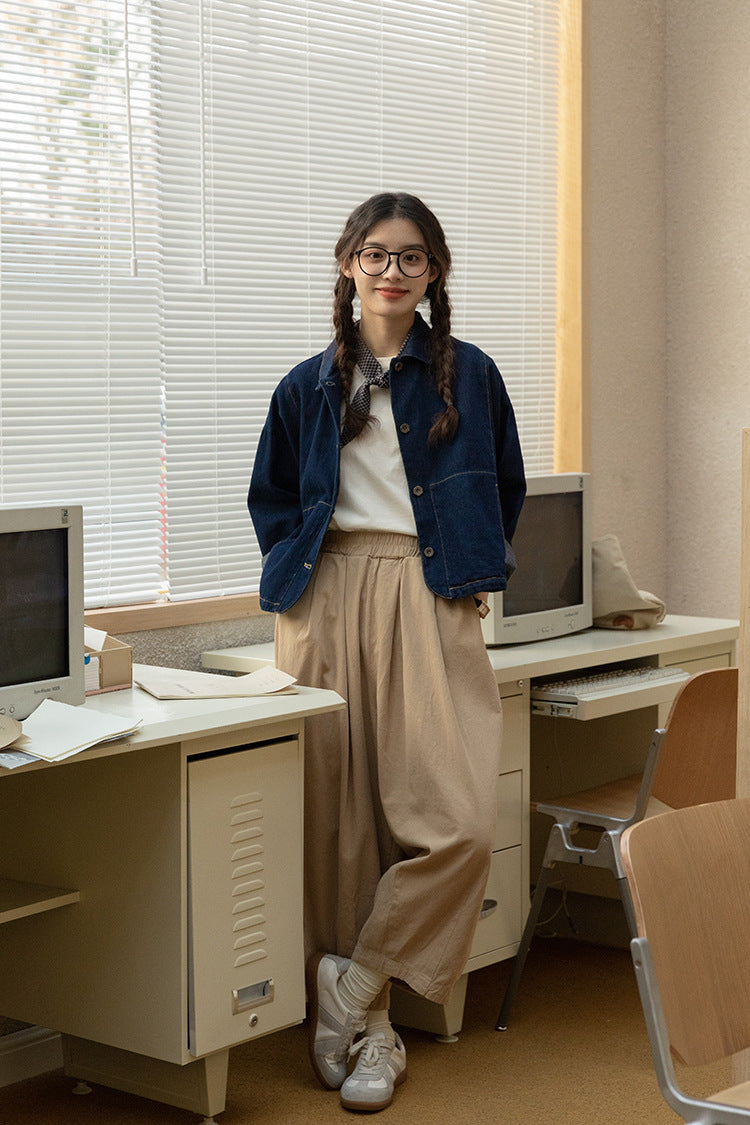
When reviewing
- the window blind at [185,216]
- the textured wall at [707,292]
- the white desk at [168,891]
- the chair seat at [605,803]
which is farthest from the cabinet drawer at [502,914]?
the textured wall at [707,292]

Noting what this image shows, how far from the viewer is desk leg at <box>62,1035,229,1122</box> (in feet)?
7.95

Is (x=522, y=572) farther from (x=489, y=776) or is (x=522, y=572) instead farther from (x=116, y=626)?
(x=116, y=626)

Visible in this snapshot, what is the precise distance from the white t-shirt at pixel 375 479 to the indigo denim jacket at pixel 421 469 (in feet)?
0.11

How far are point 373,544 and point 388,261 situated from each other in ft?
1.75

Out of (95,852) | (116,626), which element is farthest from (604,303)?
(95,852)

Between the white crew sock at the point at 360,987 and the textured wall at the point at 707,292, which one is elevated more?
the textured wall at the point at 707,292

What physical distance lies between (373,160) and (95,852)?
1831 mm

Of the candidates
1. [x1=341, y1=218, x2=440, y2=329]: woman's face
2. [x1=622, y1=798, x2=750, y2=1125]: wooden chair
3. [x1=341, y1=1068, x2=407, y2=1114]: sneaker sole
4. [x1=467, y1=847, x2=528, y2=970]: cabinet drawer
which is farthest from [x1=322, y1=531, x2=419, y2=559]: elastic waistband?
[x1=622, y1=798, x2=750, y2=1125]: wooden chair

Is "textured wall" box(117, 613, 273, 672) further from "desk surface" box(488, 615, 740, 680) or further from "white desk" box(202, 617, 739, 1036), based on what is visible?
"desk surface" box(488, 615, 740, 680)

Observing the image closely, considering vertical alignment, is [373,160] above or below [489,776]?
above

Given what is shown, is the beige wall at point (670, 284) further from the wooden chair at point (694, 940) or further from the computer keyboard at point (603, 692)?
the wooden chair at point (694, 940)

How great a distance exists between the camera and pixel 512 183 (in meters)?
3.79

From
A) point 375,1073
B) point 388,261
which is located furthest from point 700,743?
point 388,261

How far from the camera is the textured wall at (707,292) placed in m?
4.09
